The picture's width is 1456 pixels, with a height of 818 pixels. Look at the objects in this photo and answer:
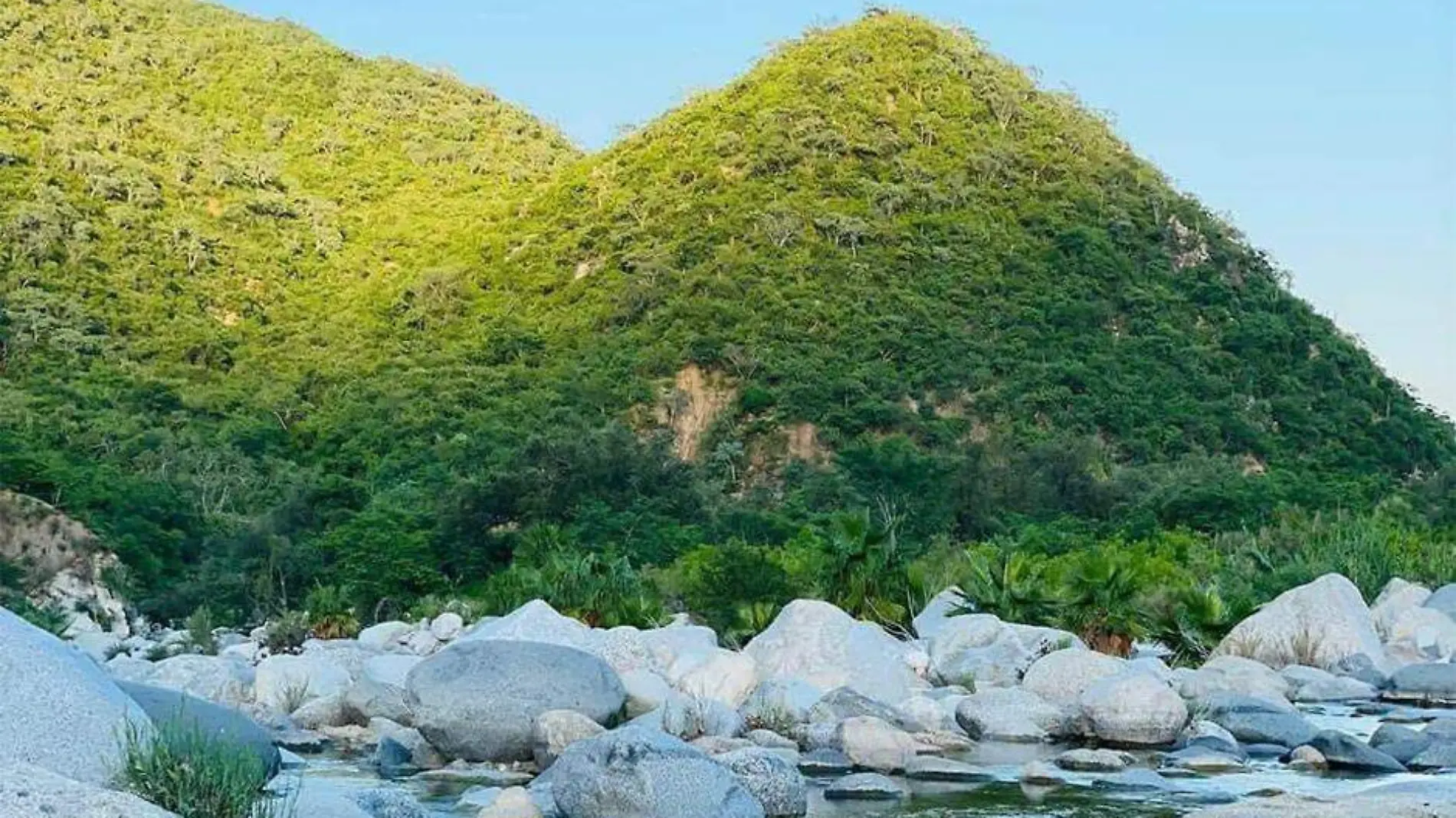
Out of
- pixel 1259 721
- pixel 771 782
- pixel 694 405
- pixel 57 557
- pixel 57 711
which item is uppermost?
pixel 694 405

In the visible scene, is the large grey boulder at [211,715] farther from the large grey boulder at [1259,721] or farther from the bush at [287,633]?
the bush at [287,633]

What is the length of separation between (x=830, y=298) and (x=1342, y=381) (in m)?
17.2

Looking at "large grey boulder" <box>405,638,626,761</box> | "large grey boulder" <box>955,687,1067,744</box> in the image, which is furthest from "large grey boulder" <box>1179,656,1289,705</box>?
"large grey boulder" <box>405,638,626,761</box>

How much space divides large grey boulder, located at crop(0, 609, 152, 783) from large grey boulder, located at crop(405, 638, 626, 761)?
3.79 m

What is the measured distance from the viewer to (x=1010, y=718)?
12.0 metres

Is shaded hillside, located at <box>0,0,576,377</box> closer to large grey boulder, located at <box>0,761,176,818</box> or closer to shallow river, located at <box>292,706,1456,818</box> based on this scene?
shallow river, located at <box>292,706,1456,818</box>

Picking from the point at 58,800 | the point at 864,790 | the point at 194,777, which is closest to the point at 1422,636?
the point at 864,790

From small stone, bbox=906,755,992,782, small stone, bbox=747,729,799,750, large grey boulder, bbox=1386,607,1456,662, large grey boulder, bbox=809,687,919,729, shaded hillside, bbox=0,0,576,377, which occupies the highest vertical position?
shaded hillside, bbox=0,0,576,377

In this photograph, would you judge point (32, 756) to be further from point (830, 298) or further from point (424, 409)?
point (830, 298)

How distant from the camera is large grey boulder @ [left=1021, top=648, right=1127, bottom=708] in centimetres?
1261

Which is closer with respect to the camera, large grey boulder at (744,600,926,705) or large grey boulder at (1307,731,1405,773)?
large grey boulder at (1307,731,1405,773)

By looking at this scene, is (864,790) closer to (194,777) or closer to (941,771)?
(941,771)

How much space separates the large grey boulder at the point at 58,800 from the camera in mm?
4918

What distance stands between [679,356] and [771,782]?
3883 cm
